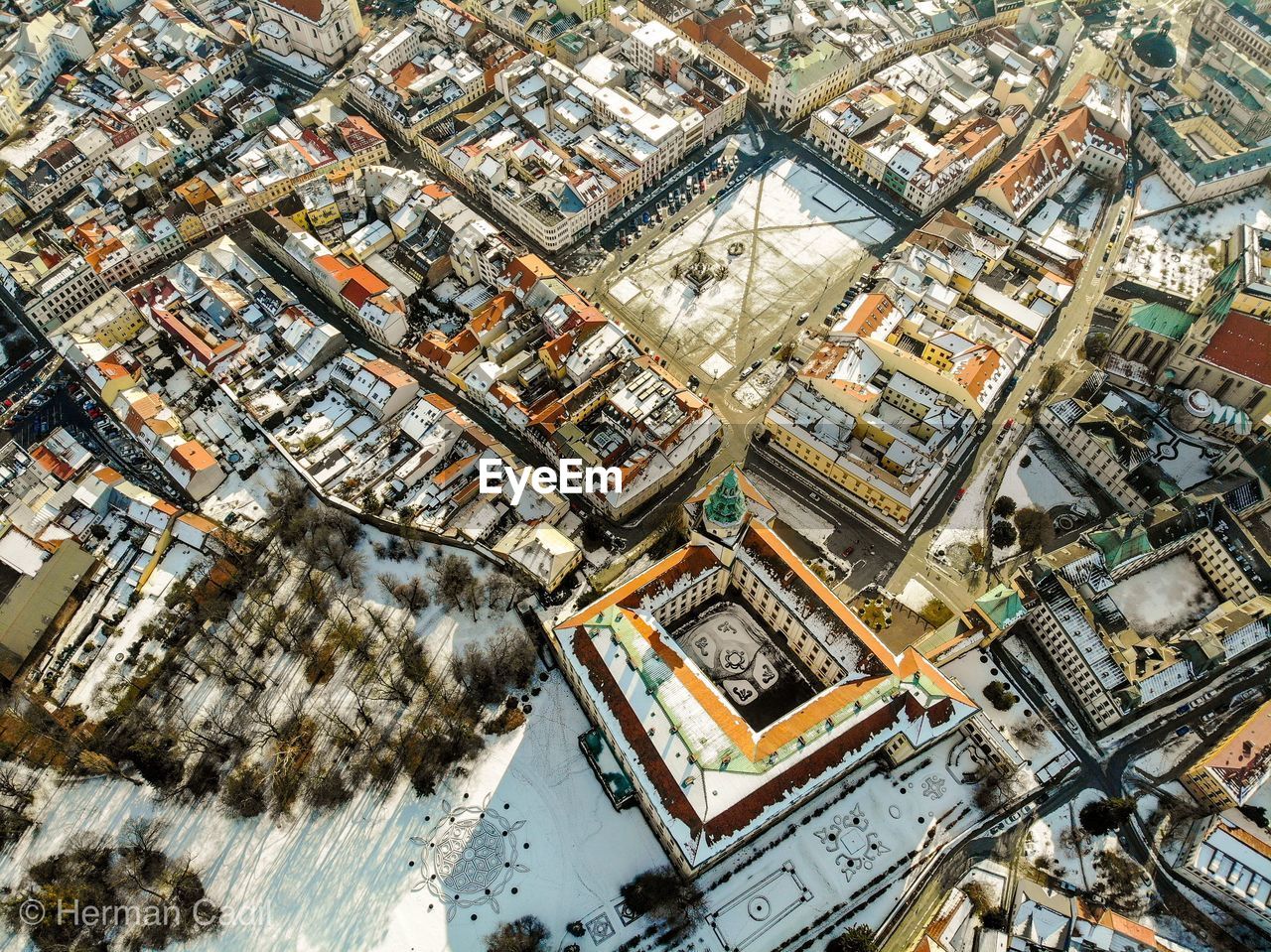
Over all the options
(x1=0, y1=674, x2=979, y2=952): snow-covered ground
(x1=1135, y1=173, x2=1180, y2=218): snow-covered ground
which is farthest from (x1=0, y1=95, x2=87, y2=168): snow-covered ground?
(x1=1135, y1=173, x2=1180, y2=218): snow-covered ground

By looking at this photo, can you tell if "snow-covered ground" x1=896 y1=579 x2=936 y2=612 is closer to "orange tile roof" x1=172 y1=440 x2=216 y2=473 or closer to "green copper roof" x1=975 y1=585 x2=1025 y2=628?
"green copper roof" x1=975 y1=585 x2=1025 y2=628

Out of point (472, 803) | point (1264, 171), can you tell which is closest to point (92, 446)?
point (472, 803)

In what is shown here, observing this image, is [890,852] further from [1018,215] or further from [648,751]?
[1018,215]

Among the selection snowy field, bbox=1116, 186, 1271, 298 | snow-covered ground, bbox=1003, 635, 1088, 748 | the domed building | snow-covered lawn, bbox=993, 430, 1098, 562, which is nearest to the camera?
snow-covered ground, bbox=1003, 635, 1088, 748

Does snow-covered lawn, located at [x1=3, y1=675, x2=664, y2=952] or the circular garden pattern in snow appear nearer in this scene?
snow-covered lawn, located at [x1=3, y1=675, x2=664, y2=952]

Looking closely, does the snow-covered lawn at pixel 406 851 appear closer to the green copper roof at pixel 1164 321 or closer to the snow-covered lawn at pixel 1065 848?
the snow-covered lawn at pixel 1065 848

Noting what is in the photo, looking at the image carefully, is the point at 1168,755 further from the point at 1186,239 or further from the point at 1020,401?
the point at 1186,239

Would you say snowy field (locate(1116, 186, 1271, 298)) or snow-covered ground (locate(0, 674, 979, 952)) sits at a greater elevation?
snowy field (locate(1116, 186, 1271, 298))

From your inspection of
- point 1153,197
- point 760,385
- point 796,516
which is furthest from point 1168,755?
point 1153,197

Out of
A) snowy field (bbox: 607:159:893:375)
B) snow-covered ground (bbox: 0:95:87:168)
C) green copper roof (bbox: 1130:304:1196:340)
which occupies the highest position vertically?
snow-covered ground (bbox: 0:95:87:168)
